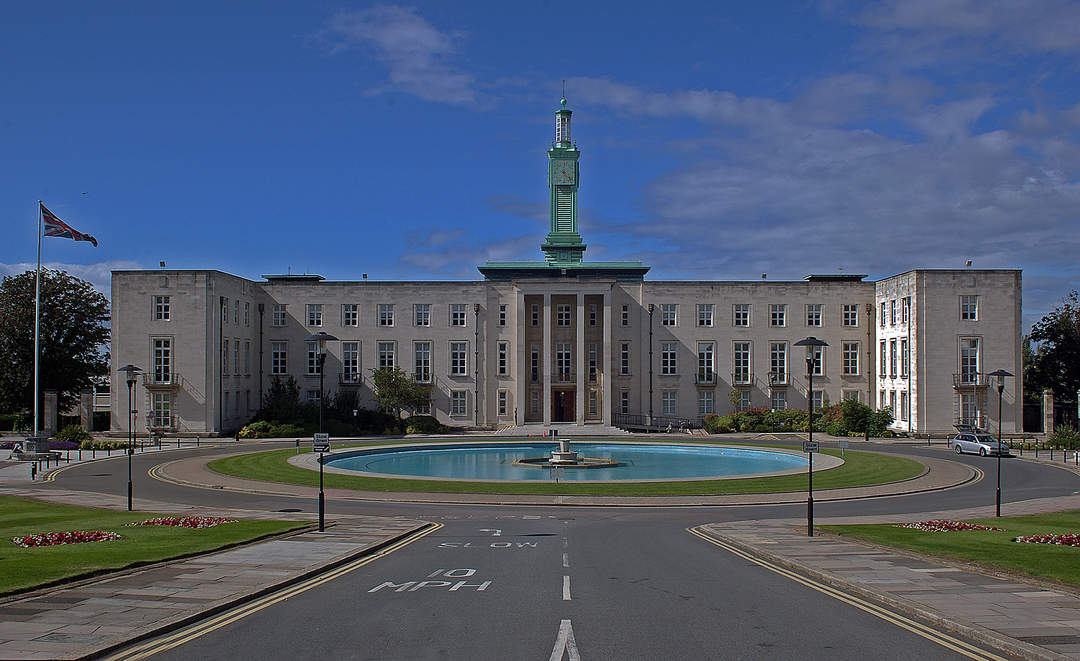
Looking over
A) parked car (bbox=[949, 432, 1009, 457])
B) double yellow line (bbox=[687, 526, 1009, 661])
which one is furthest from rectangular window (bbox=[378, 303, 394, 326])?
double yellow line (bbox=[687, 526, 1009, 661])

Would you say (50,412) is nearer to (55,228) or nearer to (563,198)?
(55,228)

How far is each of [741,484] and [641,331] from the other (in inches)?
1410

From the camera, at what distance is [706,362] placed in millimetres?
69250

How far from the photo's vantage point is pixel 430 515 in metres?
26.7

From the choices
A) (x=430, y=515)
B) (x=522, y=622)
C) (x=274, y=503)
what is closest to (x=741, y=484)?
(x=430, y=515)

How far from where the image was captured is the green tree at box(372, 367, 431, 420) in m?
64.2

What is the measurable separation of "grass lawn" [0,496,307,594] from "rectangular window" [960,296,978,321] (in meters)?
54.0

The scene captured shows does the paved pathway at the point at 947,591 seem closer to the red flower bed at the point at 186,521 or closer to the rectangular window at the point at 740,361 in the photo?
the red flower bed at the point at 186,521

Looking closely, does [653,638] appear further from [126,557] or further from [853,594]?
[126,557]

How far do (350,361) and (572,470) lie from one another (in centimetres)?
3367

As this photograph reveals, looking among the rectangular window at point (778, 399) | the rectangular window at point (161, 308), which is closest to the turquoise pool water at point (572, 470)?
the rectangular window at point (778, 399)

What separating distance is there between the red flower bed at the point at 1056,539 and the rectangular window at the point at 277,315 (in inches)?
2363

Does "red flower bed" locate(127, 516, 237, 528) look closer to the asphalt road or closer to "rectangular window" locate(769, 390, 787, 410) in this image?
the asphalt road

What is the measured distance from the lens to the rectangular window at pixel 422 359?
226 ft
